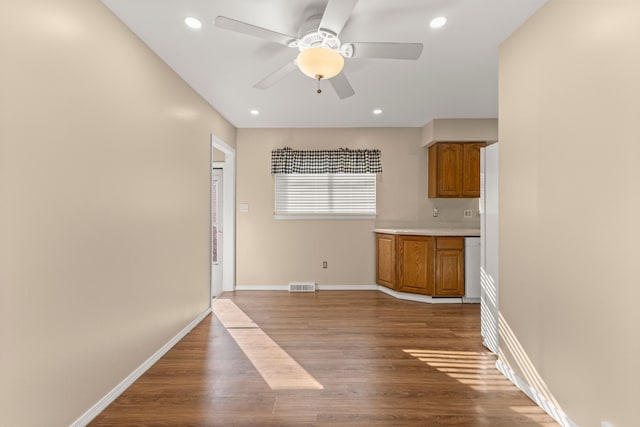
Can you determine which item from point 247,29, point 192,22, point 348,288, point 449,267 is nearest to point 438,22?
point 247,29

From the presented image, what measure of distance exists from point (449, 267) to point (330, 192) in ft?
6.64

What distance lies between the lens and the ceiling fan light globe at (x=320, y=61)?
73.7 inches

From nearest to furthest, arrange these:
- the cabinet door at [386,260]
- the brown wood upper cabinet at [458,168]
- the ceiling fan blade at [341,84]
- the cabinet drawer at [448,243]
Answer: the ceiling fan blade at [341,84]
the cabinet drawer at [448,243]
the cabinet door at [386,260]
the brown wood upper cabinet at [458,168]

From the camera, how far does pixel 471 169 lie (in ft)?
15.2

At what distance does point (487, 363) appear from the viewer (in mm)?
2535

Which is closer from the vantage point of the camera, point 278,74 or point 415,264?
point 278,74

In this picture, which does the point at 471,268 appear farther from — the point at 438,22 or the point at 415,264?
A: the point at 438,22

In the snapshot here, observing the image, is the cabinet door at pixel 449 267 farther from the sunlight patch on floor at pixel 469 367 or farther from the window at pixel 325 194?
the sunlight patch on floor at pixel 469 367

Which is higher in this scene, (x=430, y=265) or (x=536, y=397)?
(x=430, y=265)

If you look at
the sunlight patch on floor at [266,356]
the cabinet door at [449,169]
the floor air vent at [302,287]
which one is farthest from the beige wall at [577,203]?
the floor air vent at [302,287]

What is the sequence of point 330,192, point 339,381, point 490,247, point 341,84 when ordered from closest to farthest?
point 339,381 → point 341,84 → point 490,247 → point 330,192

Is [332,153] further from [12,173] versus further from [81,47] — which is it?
[12,173]

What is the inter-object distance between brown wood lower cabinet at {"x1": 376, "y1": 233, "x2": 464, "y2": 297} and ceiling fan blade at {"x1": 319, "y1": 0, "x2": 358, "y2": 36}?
121 inches

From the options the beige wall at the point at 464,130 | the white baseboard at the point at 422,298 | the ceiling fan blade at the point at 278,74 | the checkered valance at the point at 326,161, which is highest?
the beige wall at the point at 464,130
